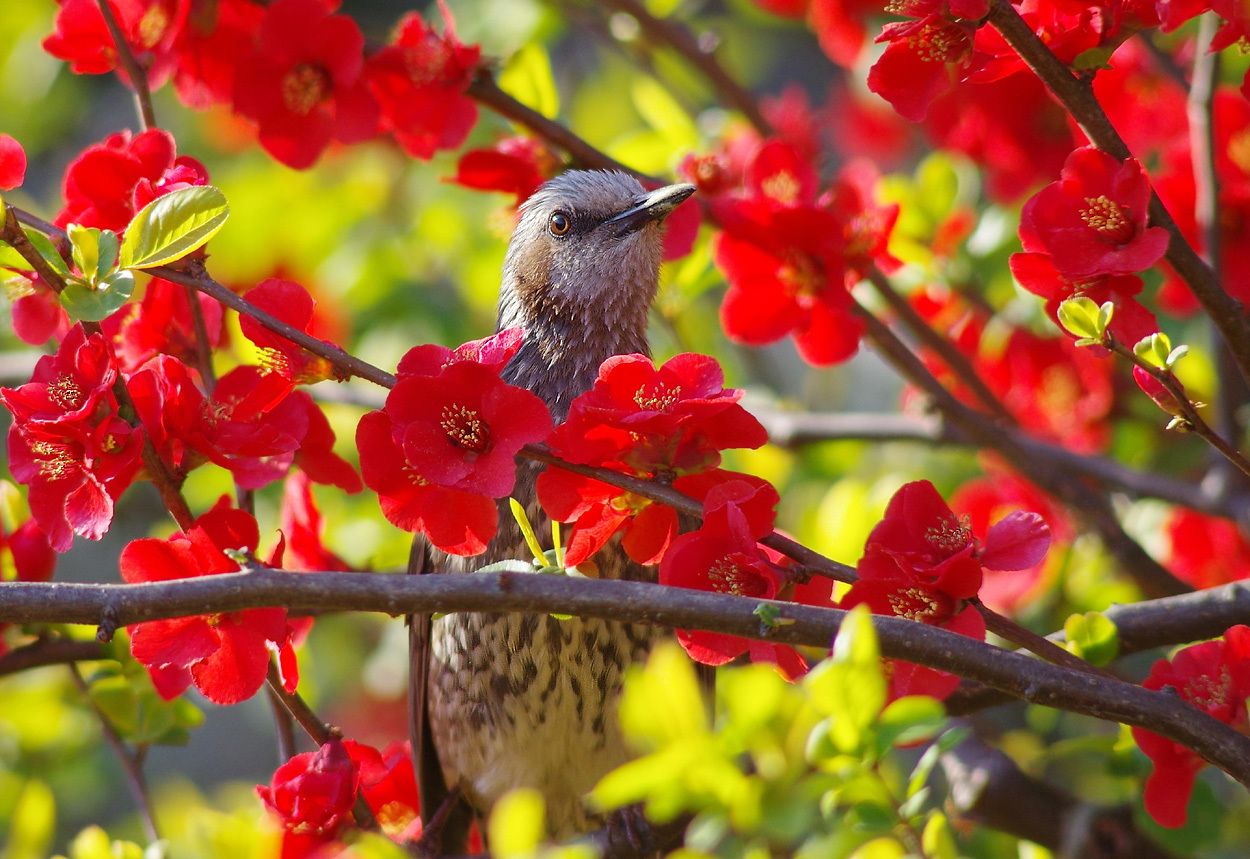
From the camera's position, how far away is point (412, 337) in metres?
3.40

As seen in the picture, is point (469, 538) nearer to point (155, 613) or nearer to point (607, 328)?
point (155, 613)

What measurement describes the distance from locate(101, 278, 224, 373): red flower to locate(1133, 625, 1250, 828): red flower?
4.58 feet

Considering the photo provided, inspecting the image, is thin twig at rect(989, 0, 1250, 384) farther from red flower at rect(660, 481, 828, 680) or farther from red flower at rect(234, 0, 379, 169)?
red flower at rect(234, 0, 379, 169)

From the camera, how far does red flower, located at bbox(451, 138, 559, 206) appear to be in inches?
84.7

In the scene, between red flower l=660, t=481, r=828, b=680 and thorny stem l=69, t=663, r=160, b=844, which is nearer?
red flower l=660, t=481, r=828, b=680

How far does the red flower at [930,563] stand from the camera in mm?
1382

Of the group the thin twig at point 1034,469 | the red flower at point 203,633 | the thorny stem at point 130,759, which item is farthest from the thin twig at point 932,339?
the thorny stem at point 130,759

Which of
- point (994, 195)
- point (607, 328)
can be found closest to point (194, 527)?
point (607, 328)

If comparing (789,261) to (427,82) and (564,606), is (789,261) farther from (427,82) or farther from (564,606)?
(564,606)

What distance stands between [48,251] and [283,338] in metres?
0.28

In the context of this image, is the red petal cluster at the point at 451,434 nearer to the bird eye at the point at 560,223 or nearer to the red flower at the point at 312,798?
the red flower at the point at 312,798

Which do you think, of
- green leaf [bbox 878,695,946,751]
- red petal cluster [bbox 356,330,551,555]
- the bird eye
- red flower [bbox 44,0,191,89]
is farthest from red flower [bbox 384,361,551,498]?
the bird eye

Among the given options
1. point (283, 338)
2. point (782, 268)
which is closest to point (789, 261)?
point (782, 268)

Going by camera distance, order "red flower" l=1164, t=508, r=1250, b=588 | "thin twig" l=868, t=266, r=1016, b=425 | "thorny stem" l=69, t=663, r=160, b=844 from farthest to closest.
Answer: "red flower" l=1164, t=508, r=1250, b=588 < "thin twig" l=868, t=266, r=1016, b=425 < "thorny stem" l=69, t=663, r=160, b=844
